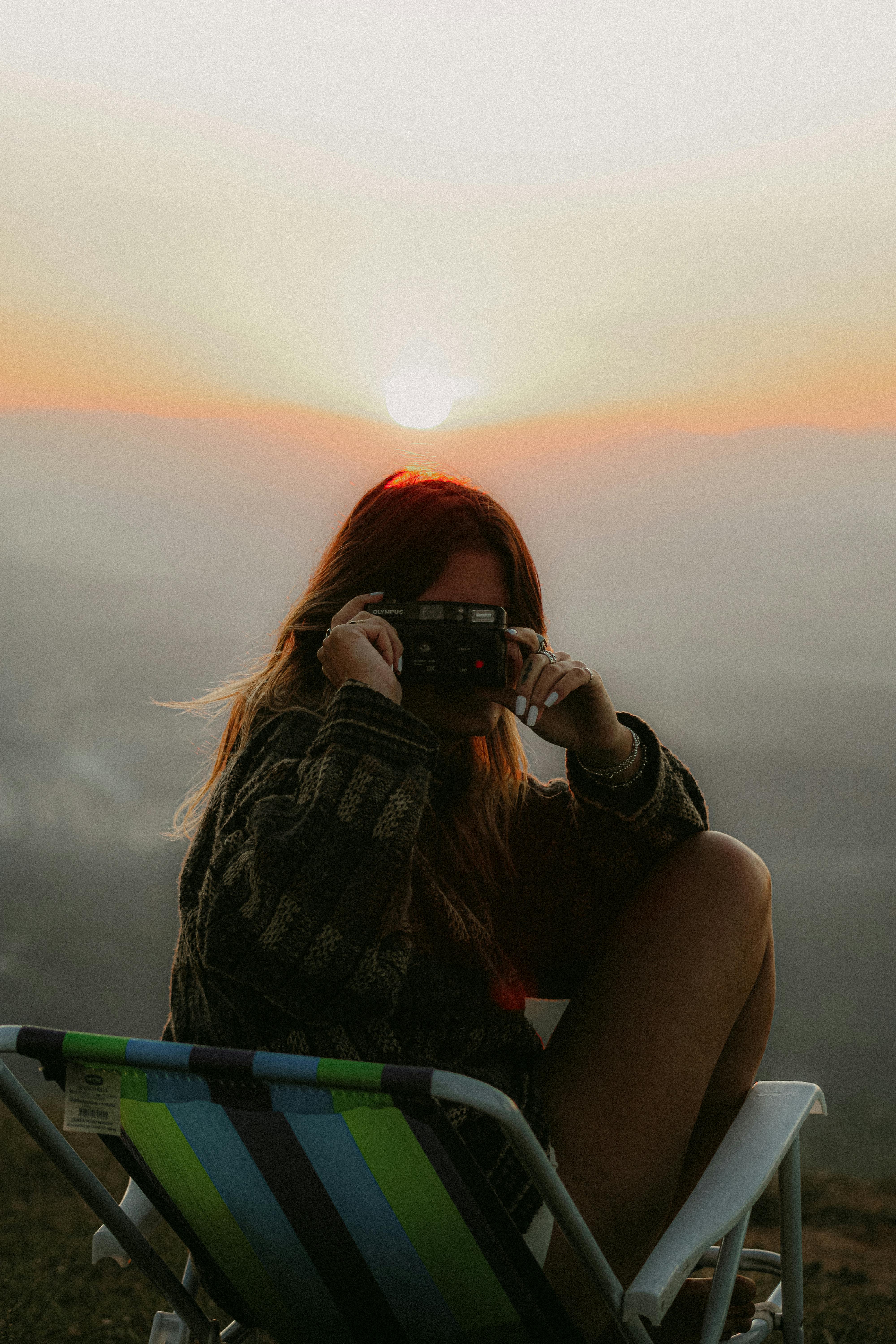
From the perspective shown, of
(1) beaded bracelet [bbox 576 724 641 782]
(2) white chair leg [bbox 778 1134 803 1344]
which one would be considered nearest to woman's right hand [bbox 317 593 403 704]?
(1) beaded bracelet [bbox 576 724 641 782]

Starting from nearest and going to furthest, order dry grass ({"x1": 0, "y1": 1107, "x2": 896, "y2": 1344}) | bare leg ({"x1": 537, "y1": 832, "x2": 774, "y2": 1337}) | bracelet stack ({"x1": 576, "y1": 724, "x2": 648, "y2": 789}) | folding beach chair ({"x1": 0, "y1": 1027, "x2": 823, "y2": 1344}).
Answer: folding beach chair ({"x1": 0, "y1": 1027, "x2": 823, "y2": 1344}) < bare leg ({"x1": 537, "y1": 832, "x2": 774, "y2": 1337}) < bracelet stack ({"x1": 576, "y1": 724, "x2": 648, "y2": 789}) < dry grass ({"x1": 0, "y1": 1107, "x2": 896, "y2": 1344})

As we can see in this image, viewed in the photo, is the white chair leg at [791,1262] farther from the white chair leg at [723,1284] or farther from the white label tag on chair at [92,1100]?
the white label tag on chair at [92,1100]

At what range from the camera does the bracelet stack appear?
1.54 meters

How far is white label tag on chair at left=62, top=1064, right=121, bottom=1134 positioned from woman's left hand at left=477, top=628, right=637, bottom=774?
74 cm

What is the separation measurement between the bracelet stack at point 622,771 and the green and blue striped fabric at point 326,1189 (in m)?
0.72

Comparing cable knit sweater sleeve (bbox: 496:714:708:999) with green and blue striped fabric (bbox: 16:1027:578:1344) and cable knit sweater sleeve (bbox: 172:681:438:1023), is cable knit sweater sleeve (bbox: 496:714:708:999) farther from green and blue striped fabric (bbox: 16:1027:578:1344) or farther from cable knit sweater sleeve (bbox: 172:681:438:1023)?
green and blue striped fabric (bbox: 16:1027:578:1344)

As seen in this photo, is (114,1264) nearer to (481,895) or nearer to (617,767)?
(481,895)

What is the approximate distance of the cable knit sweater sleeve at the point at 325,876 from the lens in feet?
3.48

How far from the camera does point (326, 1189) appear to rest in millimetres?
941

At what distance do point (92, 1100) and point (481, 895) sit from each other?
786mm

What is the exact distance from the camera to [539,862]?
5.60ft

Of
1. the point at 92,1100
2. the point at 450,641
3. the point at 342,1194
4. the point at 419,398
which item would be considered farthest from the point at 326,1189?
the point at 419,398

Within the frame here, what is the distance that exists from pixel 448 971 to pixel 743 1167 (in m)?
0.41

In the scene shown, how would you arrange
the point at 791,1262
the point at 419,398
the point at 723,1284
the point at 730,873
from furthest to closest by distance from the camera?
the point at 419,398, the point at 730,873, the point at 791,1262, the point at 723,1284
